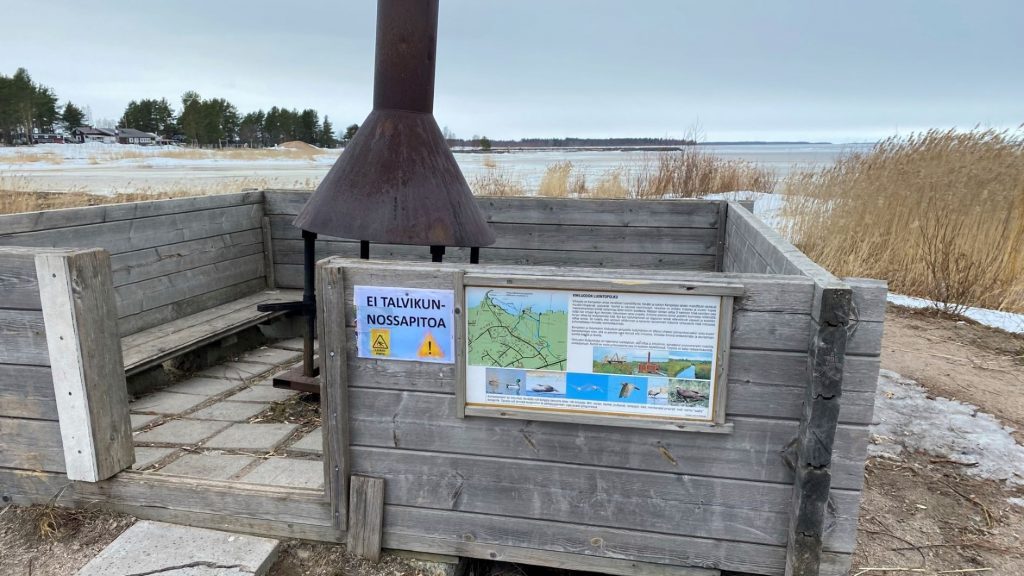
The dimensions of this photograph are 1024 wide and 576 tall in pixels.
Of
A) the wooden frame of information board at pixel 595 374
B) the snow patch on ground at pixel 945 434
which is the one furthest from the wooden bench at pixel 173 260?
the snow patch on ground at pixel 945 434

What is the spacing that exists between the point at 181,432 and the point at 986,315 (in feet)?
21.5

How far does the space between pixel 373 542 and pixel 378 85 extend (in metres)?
2.06

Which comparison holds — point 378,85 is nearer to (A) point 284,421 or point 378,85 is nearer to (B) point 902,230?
(A) point 284,421

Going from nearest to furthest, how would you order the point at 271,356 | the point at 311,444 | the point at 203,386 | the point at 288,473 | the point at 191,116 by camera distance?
the point at 288,473, the point at 311,444, the point at 203,386, the point at 271,356, the point at 191,116

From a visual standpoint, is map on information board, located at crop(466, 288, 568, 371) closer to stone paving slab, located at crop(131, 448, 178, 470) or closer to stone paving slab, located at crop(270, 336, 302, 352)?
stone paving slab, located at crop(131, 448, 178, 470)

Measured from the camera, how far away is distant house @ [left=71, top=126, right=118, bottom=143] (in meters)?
76.2

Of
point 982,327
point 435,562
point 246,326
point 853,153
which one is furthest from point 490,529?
point 853,153

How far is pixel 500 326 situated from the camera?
194cm

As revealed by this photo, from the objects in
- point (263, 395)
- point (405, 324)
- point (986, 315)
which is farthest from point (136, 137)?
point (405, 324)

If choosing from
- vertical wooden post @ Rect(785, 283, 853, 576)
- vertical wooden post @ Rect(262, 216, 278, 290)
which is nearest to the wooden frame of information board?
vertical wooden post @ Rect(785, 283, 853, 576)

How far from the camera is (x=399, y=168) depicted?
9.57ft

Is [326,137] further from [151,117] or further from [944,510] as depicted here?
[944,510]

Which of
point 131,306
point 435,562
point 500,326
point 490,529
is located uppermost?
point 500,326

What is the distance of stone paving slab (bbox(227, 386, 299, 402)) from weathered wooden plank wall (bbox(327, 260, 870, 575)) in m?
1.49
